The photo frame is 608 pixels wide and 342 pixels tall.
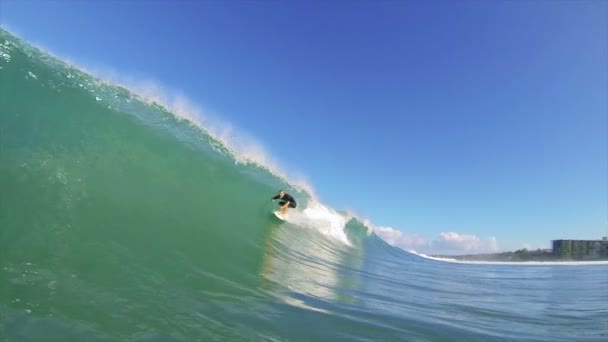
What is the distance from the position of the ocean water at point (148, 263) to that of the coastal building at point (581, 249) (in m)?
45.0

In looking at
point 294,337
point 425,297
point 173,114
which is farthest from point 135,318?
point 173,114

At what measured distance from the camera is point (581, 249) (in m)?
45.3

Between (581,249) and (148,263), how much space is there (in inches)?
2127

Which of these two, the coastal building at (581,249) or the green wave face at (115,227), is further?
the coastal building at (581,249)

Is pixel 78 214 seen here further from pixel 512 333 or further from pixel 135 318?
pixel 512 333

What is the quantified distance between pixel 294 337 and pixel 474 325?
240 centimetres

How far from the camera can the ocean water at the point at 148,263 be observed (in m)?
3.00

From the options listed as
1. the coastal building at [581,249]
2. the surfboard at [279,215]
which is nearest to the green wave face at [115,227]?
the surfboard at [279,215]

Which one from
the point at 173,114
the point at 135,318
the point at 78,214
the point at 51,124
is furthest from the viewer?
the point at 173,114

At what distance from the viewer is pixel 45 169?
595 centimetres

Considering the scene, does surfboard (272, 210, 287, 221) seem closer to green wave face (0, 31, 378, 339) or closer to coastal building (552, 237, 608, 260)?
green wave face (0, 31, 378, 339)

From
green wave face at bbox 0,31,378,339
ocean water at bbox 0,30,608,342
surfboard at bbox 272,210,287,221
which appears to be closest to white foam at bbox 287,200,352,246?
surfboard at bbox 272,210,287,221

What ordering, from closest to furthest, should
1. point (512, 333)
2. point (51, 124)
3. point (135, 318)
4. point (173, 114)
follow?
1. point (135, 318)
2. point (512, 333)
3. point (51, 124)
4. point (173, 114)

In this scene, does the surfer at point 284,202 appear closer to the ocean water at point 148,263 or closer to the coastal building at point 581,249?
the ocean water at point 148,263
